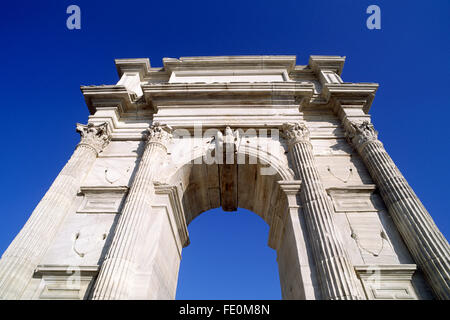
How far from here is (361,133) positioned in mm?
9898

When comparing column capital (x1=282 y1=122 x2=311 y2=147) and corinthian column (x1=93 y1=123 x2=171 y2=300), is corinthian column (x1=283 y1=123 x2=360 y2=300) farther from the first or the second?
corinthian column (x1=93 y1=123 x2=171 y2=300)

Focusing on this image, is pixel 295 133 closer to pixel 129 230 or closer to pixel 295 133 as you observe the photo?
pixel 295 133

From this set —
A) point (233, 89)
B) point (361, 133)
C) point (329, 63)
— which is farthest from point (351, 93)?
point (233, 89)

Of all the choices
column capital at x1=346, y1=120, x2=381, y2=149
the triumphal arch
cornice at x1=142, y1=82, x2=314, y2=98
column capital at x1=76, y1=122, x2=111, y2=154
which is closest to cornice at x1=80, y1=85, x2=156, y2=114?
the triumphal arch

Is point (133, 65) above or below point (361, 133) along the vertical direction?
above

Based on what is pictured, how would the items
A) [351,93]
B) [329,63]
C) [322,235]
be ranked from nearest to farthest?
[322,235] → [351,93] → [329,63]

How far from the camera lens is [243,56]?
1445 centimetres

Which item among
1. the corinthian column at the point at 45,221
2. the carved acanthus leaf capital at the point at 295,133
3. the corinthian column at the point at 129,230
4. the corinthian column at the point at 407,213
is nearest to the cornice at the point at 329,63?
the corinthian column at the point at 407,213

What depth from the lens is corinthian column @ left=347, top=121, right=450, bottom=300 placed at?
6.41 m

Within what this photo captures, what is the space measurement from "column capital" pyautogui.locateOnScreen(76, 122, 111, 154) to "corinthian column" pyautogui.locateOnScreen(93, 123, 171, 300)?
6.45 ft

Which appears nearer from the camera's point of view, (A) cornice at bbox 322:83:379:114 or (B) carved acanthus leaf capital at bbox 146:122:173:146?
(B) carved acanthus leaf capital at bbox 146:122:173:146

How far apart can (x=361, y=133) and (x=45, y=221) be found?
11.6 metres
